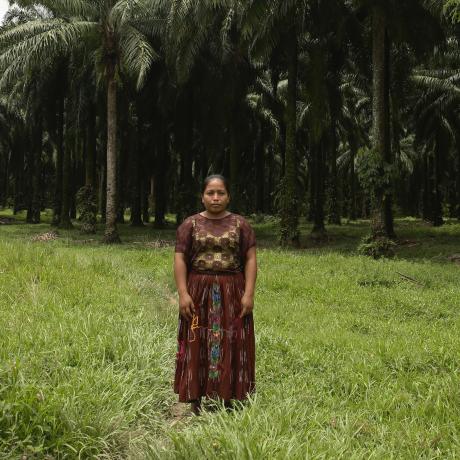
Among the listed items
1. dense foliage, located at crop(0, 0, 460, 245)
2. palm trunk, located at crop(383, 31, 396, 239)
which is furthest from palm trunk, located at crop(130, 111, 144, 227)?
palm trunk, located at crop(383, 31, 396, 239)

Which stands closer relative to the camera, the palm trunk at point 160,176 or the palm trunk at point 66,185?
→ the palm trunk at point 66,185

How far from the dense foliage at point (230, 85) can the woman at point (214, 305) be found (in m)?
7.38

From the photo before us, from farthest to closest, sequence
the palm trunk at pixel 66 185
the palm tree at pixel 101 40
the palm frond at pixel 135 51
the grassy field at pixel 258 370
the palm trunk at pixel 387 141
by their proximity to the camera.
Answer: the palm trunk at pixel 66 185 < the palm trunk at pixel 387 141 < the palm tree at pixel 101 40 < the palm frond at pixel 135 51 < the grassy field at pixel 258 370

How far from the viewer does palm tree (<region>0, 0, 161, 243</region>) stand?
672 inches

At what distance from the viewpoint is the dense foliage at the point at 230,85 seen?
16281 mm

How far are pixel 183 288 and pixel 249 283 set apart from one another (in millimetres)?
510

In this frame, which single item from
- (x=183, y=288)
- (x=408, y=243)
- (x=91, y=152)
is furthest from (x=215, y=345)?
(x=91, y=152)

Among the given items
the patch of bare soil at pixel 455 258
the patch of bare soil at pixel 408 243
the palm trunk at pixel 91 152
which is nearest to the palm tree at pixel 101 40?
the palm trunk at pixel 91 152

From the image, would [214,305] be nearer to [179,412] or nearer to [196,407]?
[196,407]

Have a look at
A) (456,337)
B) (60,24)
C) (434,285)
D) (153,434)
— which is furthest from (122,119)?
(153,434)

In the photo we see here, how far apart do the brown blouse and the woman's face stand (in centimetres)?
10

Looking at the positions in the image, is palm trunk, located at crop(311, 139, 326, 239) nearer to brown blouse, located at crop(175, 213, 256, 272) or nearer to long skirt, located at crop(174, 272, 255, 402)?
brown blouse, located at crop(175, 213, 256, 272)

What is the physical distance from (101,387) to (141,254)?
10322mm

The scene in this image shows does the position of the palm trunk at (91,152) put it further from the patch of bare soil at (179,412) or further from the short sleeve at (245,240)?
the short sleeve at (245,240)
